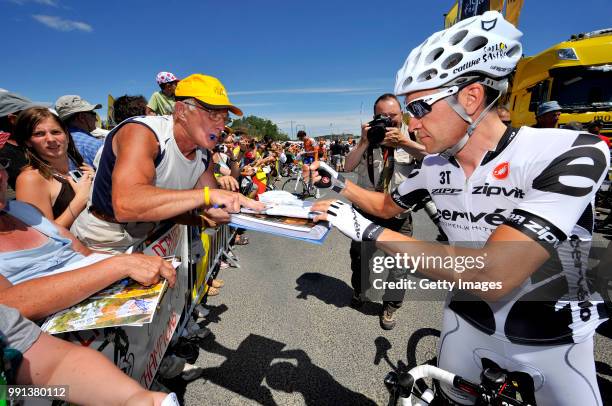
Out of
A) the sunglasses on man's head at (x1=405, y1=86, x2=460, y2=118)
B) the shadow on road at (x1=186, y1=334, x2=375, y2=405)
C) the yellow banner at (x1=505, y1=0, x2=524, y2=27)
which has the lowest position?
the shadow on road at (x1=186, y1=334, x2=375, y2=405)

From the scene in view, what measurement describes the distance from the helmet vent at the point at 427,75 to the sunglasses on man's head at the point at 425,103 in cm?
11

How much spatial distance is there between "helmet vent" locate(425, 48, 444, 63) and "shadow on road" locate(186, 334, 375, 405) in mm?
2678

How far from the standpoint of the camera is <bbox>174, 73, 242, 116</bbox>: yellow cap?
2.35 meters

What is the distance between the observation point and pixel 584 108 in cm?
927

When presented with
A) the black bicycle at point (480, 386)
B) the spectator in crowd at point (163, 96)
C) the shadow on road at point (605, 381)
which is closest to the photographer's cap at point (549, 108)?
the shadow on road at point (605, 381)

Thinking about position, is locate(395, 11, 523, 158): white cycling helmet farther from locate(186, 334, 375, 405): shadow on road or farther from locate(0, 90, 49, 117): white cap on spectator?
locate(0, 90, 49, 117): white cap on spectator

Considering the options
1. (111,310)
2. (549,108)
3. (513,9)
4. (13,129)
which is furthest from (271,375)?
(513,9)

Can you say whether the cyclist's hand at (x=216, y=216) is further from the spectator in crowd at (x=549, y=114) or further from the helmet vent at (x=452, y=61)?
the spectator in crowd at (x=549, y=114)

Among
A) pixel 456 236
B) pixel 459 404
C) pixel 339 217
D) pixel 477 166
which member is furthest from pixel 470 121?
pixel 459 404

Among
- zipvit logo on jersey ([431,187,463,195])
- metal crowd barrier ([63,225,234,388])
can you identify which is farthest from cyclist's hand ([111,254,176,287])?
zipvit logo on jersey ([431,187,463,195])

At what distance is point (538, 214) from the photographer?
4.13ft

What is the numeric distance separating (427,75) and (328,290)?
376cm

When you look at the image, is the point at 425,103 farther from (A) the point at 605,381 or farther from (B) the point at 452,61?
(A) the point at 605,381

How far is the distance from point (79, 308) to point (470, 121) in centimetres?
209
